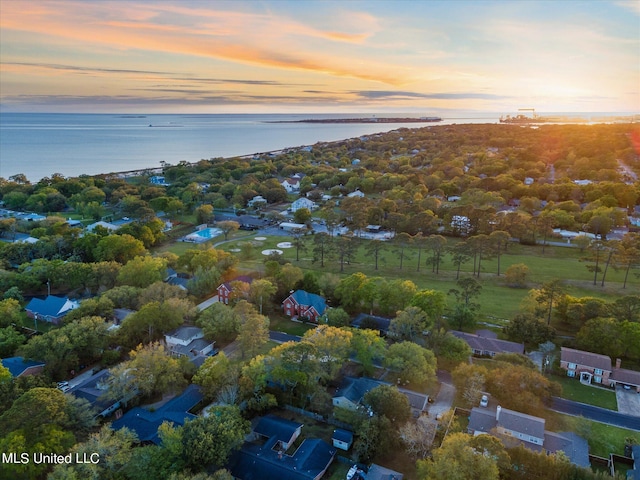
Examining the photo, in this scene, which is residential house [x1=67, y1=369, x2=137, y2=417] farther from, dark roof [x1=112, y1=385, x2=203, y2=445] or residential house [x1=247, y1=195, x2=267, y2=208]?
residential house [x1=247, y1=195, x2=267, y2=208]

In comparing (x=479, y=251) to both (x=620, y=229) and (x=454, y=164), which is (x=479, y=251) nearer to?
(x=620, y=229)

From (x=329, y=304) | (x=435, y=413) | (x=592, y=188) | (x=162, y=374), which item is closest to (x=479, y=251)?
(x=329, y=304)

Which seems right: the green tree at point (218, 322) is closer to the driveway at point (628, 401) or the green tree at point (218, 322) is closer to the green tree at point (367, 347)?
the green tree at point (367, 347)

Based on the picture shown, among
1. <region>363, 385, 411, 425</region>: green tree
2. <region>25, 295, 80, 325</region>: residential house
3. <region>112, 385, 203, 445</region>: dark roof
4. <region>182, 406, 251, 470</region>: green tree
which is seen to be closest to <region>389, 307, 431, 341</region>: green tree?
<region>363, 385, 411, 425</region>: green tree

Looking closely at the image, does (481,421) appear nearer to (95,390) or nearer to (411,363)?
(411,363)

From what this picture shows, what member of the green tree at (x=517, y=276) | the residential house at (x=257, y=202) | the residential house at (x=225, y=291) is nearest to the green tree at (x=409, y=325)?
the residential house at (x=225, y=291)

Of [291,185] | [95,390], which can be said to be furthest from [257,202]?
[95,390]
